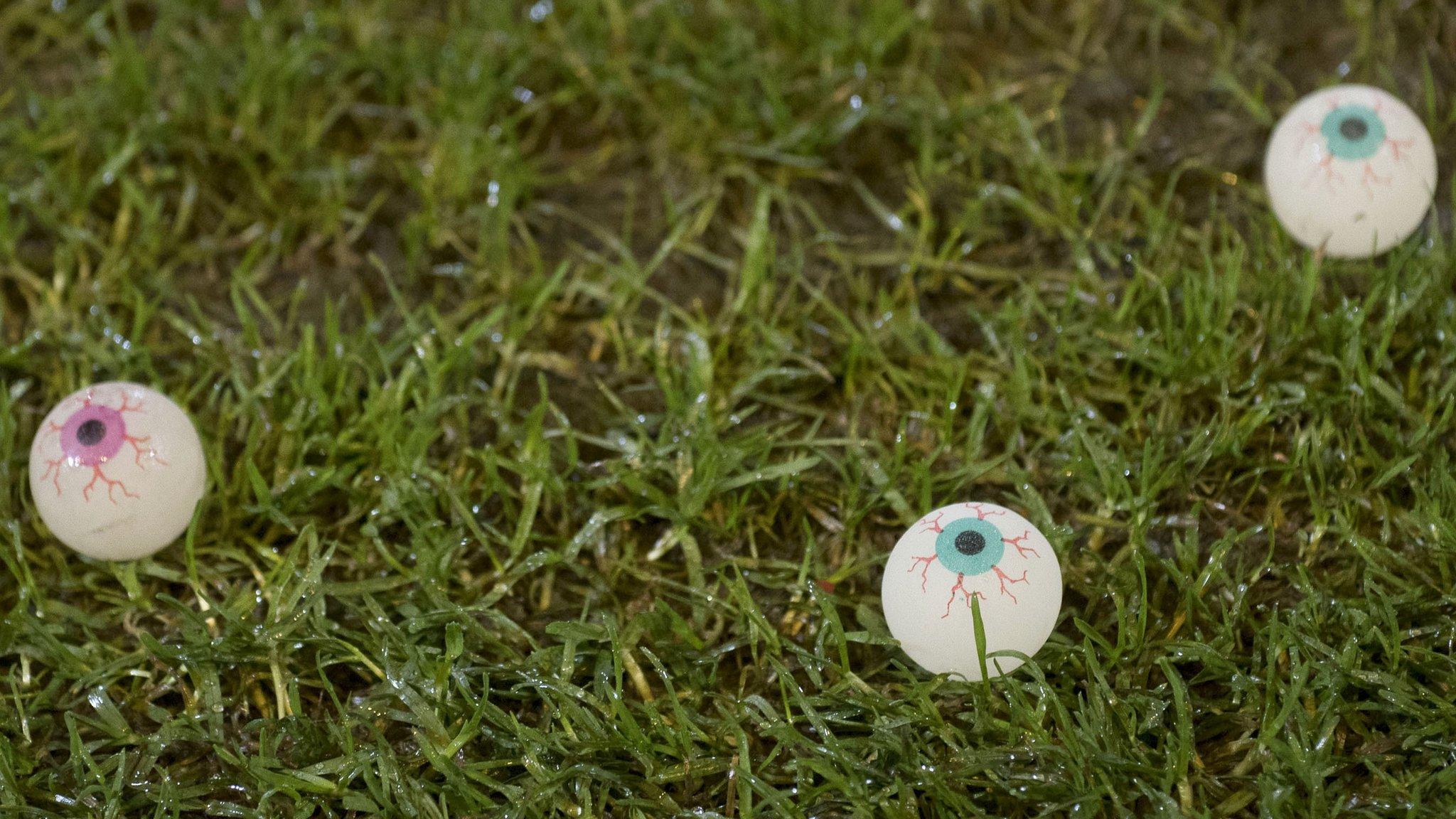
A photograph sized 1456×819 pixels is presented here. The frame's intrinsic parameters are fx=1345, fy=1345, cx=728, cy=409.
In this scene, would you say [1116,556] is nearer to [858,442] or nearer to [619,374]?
[858,442]

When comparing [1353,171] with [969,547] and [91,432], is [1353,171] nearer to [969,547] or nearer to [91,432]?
[969,547]

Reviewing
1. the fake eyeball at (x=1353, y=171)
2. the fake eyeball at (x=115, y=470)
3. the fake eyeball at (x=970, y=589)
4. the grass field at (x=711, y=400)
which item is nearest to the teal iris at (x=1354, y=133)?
the fake eyeball at (x=1353, y=171)

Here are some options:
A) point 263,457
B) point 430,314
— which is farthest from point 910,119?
point 263,457

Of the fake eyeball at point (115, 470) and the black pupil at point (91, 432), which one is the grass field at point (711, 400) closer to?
the fake eyeball at point (115, 470)

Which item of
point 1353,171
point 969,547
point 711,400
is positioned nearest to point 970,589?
point 969,547

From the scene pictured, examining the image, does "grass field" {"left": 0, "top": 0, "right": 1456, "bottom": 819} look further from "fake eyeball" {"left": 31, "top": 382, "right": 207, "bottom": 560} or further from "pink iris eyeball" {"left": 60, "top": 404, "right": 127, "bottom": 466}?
"pink iris eyeball" {"left": 60, "top": 404, "right": 127, "bottom": 466}
